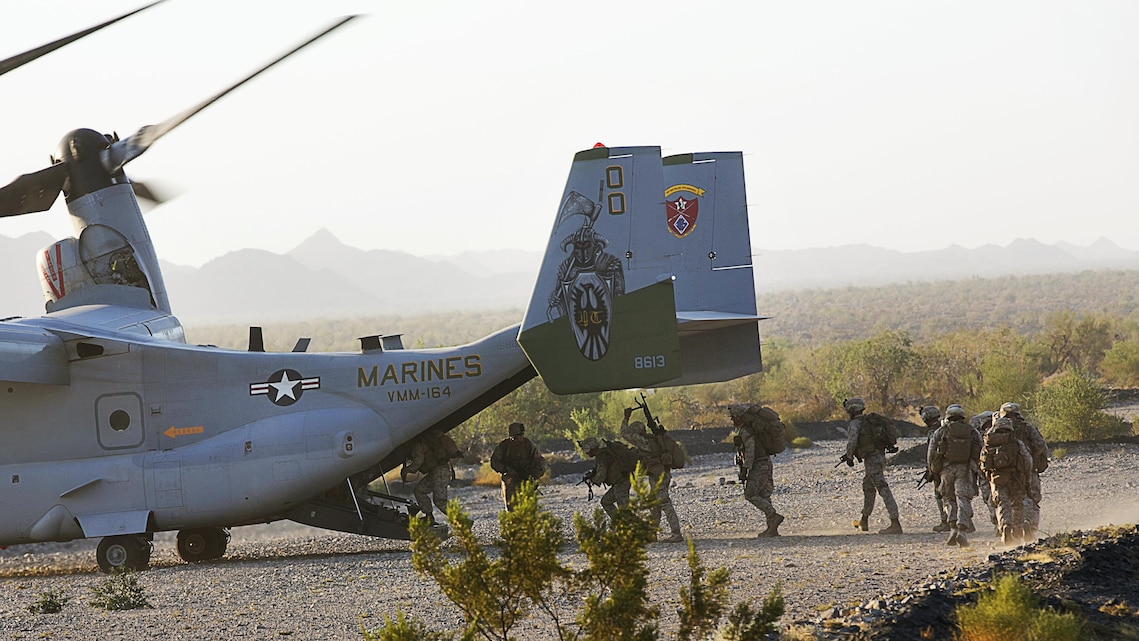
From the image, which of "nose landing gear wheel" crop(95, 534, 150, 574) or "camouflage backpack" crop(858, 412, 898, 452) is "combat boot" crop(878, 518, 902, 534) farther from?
"nose landing gear wheel" crop(95, 534, 150, 574)

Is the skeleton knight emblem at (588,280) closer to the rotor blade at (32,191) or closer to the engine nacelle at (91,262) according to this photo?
the engine nacelle at (91,262)

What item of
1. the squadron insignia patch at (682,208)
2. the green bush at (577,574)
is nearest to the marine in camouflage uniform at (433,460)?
the squadron insignia patch at (682,208)

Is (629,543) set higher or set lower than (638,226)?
lower

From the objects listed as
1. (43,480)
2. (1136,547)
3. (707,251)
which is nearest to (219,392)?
(43,480)

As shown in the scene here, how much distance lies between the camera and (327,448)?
45.2 feet

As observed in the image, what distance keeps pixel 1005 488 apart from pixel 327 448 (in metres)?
7.51

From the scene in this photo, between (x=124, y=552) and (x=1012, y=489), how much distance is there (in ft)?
32.4

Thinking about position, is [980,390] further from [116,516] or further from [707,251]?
[116,516]

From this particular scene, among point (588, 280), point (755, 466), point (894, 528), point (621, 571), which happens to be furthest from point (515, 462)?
point (621, 571)

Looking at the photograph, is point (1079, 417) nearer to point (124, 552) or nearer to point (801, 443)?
point (801, 443)

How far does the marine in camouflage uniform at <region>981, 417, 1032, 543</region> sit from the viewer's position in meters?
11.6

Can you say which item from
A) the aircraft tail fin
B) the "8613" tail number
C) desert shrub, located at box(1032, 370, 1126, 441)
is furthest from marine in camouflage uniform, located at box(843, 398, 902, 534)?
desert shrub, located at box(1032, 370, 1126, 441)

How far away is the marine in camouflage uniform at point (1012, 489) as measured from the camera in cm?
1155

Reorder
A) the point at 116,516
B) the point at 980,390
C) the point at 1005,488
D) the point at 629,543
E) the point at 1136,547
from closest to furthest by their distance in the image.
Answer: the point at 629,543
the point at 1136,547
the point at 1005,488
the point at 116,516
the point at 980,390
